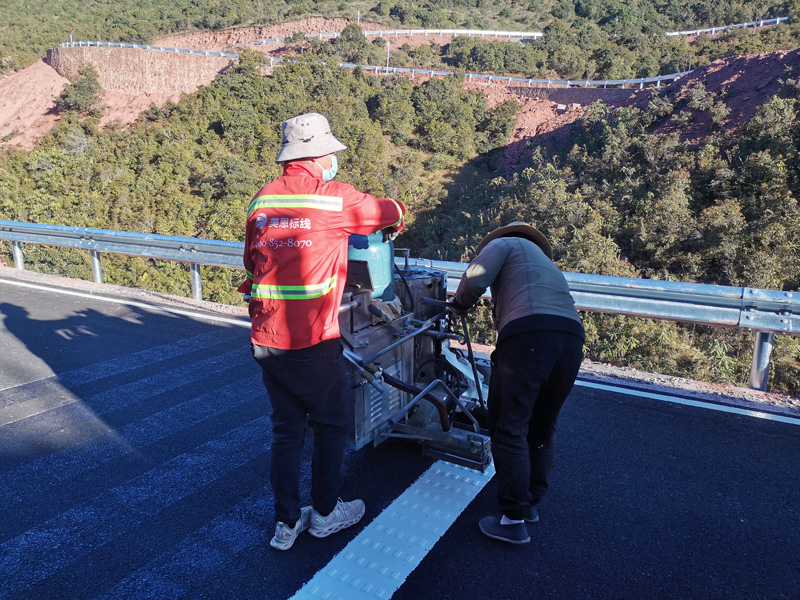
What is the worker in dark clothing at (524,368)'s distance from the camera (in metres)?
2.85

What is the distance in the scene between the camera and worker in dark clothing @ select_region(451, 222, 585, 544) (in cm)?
285

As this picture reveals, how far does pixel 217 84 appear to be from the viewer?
136 feet

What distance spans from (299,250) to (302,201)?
23 centimetres

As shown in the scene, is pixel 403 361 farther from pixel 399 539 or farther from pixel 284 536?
pixel 284 536

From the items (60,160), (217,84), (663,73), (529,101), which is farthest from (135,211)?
(663,73)

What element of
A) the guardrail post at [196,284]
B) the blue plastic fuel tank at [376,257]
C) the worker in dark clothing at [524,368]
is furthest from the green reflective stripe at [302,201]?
the guardrail post at [196,284]

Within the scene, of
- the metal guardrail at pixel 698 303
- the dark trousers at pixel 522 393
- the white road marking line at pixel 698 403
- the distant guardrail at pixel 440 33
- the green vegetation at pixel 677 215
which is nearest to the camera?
the dark trousers at pixel 522 393

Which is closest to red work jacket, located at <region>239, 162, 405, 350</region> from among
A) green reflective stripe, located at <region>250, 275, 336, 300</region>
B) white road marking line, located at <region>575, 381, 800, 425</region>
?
green reflective stripe, located at <region>250, 275, 336, 300</region>

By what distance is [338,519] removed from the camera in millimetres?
3006

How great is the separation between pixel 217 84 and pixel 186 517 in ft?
142

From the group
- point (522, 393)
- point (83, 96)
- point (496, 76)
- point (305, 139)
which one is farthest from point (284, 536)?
point (83, 96)

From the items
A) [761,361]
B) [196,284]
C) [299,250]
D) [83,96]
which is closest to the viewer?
[299,250]

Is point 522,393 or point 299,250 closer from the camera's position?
point 299,250

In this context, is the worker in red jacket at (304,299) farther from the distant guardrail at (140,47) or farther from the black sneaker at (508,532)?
the distant guardrail at (140,47)
